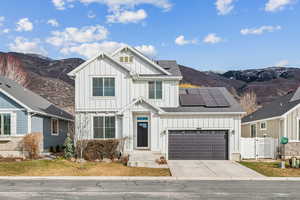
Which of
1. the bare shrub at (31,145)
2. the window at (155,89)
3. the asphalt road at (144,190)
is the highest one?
the window at (155,89)

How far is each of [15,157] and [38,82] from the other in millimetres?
45323

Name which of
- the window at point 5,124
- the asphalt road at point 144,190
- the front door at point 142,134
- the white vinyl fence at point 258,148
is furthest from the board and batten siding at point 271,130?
the window at point 5,124

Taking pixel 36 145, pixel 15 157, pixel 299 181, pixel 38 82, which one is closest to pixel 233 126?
pixel 299 181

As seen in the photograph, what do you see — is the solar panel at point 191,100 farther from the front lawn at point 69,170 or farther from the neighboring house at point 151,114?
the front lawn at point 69,170

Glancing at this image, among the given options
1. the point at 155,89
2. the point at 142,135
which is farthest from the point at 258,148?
the point at 155,89

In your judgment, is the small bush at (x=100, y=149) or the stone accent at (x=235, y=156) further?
the stone accent at (x=235, y=156)

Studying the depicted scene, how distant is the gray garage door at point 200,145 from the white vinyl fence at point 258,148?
1.88 metres

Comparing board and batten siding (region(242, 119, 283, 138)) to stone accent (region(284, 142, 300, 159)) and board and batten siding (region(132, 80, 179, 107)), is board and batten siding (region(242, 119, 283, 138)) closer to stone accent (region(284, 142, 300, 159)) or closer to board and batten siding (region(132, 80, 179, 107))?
stone accent (region(284, 142, 300, 159))

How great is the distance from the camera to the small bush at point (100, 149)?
63.6ft

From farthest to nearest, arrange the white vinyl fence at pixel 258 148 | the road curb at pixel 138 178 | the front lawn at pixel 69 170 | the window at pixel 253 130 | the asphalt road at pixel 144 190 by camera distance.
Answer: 1. the window at pixel 253 130
2. the white vinyl fence at pixel 258 148
3. the front lawn at pixel 69 170
4. the road curb at pixel 138 178
5. the asphalt road at pixel 144 190

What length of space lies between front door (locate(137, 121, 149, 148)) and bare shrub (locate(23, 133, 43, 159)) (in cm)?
743

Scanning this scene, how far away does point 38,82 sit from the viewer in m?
61.9

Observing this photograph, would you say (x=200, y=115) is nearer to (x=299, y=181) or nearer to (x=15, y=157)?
(x=299, y=181)

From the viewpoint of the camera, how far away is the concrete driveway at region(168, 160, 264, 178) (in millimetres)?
14672
